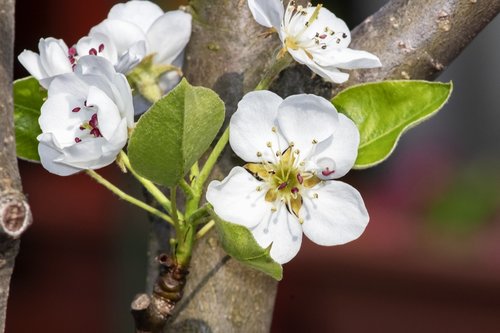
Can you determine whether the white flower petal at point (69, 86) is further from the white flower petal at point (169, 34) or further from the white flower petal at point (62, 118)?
the white flower petal at point (169, 34)

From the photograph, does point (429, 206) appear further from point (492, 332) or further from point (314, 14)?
point (314, 14)

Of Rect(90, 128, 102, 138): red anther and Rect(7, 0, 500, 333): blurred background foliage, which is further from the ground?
Rect(90, 128, 102, 138): red anther

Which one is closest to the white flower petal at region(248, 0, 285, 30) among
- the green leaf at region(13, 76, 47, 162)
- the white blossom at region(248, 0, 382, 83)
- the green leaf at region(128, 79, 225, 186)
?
the white blossom at region(248, 0, 382, 83)

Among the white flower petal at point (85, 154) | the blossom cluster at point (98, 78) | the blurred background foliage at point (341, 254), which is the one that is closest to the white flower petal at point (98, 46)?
the blossom cluster at point (98, 78)

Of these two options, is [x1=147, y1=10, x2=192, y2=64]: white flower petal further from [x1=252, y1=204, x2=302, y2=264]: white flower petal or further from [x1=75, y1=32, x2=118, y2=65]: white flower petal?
[x1=252, y1=204, x2=302, y2=264]: white flower petal

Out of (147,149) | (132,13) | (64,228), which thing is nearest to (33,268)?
(64,228)

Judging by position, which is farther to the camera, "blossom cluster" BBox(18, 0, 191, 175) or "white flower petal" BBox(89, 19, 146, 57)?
"white flower petal" BBox(89, 19, 146, 57)

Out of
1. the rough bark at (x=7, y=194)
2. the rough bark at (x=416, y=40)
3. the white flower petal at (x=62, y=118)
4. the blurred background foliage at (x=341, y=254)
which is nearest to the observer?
the rough bark at (x=7, y=194)
